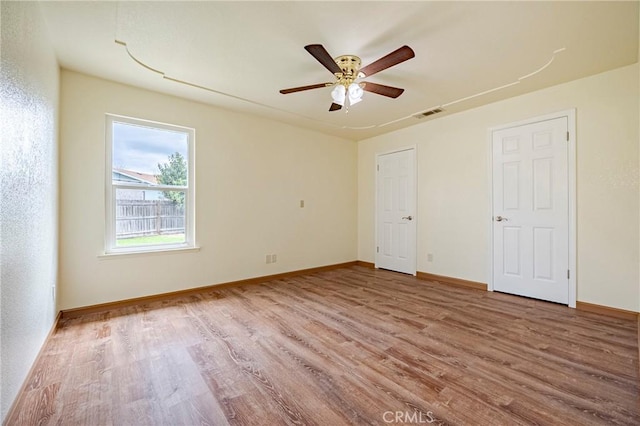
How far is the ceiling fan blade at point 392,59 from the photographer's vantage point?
195cm

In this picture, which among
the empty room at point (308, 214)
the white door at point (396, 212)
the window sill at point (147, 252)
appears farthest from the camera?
the white door at point (396, 212)

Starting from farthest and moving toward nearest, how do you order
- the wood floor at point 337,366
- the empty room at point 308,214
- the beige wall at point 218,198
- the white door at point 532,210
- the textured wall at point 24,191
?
the white door at point 532,210, the beige wall at point 218,198, the empty room at point 308,214, the wood floor at point 337,366, the textured wall at point 24,191

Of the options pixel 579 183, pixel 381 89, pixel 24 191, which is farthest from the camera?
pixel 579 183

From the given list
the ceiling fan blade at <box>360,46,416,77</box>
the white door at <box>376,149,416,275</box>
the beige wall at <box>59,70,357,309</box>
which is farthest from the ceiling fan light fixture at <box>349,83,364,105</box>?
the white door at <box>376,149,416,275</box>

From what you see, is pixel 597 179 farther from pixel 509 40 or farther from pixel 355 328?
pixel 355 328

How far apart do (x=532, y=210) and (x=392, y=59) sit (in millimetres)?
2669

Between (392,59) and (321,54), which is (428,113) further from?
(321,54)

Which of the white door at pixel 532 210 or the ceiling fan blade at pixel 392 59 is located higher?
the ceiling fan blade at pixel 392 59

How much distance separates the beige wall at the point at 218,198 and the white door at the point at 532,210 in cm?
258

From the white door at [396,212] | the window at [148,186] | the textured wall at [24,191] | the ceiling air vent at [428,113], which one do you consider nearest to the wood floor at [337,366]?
the textured wall at [24,191]

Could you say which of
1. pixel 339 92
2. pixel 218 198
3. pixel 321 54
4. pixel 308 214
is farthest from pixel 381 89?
pixel 308 214

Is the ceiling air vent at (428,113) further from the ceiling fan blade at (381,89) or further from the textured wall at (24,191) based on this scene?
the textured wall at (24,191)

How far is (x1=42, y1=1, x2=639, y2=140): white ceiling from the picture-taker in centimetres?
198

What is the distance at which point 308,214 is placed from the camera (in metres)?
4.89
